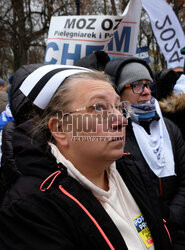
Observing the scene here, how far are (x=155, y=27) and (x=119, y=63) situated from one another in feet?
7.24

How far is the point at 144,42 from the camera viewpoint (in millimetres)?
18891

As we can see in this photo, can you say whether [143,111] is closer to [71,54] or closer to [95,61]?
[95,61]

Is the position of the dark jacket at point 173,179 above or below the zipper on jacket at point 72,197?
below

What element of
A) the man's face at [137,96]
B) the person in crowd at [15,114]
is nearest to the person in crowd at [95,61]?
the man's face at [137,96]

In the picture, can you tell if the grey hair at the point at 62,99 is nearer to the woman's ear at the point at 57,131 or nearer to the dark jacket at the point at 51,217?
the woman's ear at the point at 57,131

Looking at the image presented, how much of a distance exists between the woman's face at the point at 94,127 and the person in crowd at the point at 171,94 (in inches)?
58.4

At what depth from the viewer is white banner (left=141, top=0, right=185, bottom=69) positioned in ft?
13.3

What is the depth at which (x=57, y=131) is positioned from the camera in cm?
122

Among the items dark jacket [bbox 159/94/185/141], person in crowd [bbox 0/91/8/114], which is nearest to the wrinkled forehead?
dark jacket [bbox 159/94/185/141]

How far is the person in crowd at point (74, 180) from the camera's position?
3.25 ft

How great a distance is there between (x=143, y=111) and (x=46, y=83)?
1.13m

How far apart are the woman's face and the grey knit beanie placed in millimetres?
1067

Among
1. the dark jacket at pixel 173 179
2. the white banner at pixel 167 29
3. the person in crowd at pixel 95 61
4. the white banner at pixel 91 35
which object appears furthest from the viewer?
the white banner at pixel 167 29

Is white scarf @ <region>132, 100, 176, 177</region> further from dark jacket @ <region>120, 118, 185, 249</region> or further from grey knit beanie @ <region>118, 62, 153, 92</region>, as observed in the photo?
grey knit beanie @ <region>118, 62, 153, 92</region>
